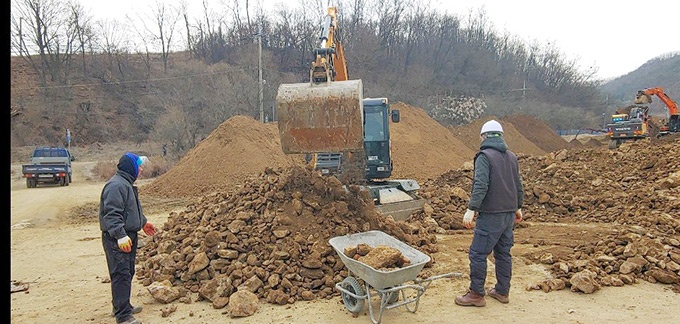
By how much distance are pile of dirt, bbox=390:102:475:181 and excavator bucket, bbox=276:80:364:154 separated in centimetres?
1143

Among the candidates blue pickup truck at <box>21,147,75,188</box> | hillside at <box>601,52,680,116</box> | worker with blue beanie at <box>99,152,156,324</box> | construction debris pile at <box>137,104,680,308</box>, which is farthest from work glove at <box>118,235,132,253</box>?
hillside at <box>601,52,680,116</box>

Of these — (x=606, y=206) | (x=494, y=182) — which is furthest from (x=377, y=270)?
(x=606, y=206)

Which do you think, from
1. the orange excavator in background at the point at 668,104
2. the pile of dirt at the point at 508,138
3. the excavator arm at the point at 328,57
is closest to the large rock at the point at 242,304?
the excavator arm at the point at 328,57

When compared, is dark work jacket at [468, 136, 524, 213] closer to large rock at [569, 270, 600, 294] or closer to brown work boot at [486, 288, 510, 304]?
brown work boot at [486, 288, 510, 304]

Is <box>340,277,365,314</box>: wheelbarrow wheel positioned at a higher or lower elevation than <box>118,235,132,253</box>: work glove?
lower

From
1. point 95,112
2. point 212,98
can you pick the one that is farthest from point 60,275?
point 95,112

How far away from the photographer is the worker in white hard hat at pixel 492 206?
434cm

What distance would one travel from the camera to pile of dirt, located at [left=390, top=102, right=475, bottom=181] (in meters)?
18.0

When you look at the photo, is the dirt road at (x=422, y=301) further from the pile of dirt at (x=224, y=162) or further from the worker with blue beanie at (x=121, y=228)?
the pile of dirt at (x=224, y=162)

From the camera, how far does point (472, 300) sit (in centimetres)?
452

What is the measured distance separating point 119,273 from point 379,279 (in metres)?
2.52

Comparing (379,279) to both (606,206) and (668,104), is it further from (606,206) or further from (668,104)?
(668,104)

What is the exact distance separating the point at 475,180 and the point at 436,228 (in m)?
3.92

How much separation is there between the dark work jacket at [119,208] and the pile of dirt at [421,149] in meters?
13.5
